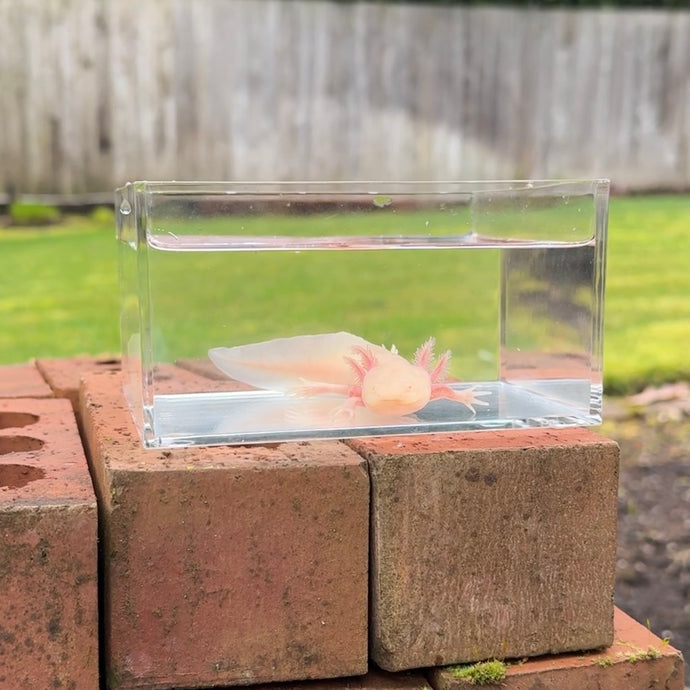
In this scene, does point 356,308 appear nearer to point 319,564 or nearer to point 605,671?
point 319,564

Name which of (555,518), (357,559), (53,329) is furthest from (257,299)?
(53,329)

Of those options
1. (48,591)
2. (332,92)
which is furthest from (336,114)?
(48,591)

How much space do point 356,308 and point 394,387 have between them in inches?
14.3

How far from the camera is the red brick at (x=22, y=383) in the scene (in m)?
2.23

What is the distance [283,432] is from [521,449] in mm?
385

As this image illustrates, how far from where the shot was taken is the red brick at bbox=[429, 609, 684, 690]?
5.27ft

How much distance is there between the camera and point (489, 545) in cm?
159

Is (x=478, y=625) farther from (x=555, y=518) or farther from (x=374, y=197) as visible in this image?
(x=374, y=197)

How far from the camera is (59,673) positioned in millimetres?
1417

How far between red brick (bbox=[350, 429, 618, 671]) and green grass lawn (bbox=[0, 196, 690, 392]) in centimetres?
288

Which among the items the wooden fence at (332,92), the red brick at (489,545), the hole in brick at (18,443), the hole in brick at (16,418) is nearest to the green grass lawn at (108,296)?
the wooden fence at (332,92)

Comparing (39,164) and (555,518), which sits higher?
(39,164)

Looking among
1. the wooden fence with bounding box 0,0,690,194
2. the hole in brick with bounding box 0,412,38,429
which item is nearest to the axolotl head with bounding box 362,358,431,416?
the hole in brick with bounding box 0,412,38,429

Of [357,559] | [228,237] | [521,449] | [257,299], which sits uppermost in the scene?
[228,237]
